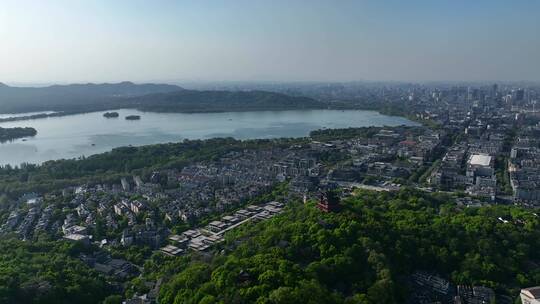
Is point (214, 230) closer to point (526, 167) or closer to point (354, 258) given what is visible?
point (354, 258)

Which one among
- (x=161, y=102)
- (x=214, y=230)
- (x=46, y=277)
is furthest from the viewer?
(x=161, y=102)

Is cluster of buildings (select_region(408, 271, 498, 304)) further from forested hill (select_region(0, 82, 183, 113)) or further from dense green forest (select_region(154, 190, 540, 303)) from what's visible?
forested hill (select_region(0, 82, 183, 113))

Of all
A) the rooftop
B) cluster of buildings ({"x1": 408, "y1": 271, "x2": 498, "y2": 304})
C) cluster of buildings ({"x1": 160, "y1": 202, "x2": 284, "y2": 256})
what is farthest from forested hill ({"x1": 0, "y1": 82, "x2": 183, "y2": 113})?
cluster of buildings ({"x1": 408, "y1": 271, "x2": 498, "y2": 304})

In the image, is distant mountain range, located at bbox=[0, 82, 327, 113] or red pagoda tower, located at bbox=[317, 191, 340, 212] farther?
distant mountain range, located at bbox=[0, 82, 327, 113]

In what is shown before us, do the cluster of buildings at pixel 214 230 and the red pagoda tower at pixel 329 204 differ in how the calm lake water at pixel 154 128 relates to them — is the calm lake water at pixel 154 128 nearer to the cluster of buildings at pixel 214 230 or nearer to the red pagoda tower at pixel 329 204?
the cluster of buildings at pixel 214 230

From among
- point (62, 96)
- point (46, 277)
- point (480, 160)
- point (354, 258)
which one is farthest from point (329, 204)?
point (62, 96)
